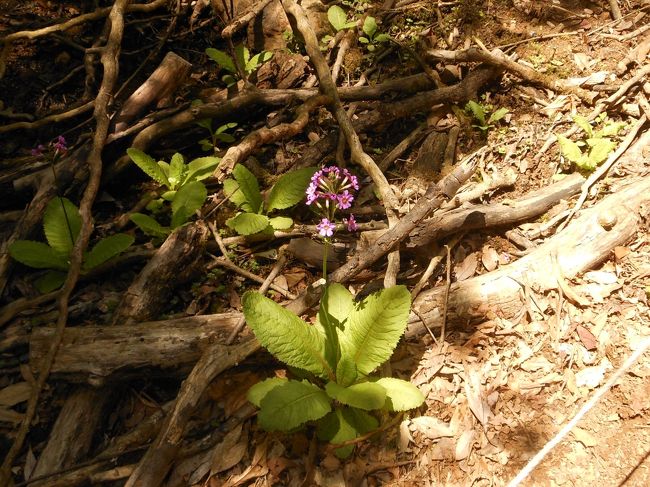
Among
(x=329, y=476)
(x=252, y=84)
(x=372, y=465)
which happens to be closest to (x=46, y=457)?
(x=329, y=476)

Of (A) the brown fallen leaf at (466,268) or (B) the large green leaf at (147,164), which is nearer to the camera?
(A) the brown fallen leaf at (466,268)

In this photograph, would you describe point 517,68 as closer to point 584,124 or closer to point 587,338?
point 584,124

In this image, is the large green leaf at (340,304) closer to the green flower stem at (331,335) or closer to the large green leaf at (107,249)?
the green flower stem at (331,335)

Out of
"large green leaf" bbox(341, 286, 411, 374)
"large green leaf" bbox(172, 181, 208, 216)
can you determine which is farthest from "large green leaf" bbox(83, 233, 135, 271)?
"large green leaf" bbox(341, 286, 411, 374)

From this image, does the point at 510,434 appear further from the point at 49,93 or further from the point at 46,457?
the point at 49,93

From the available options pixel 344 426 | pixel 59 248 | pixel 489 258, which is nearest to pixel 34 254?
pixel 59 248

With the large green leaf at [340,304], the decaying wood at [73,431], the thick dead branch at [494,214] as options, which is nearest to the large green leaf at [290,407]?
the large green leaf at [340,304]
